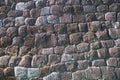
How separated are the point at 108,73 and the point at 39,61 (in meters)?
1.14

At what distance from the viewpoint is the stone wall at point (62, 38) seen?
16.7 feet

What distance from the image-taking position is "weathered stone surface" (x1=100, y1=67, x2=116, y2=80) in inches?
194

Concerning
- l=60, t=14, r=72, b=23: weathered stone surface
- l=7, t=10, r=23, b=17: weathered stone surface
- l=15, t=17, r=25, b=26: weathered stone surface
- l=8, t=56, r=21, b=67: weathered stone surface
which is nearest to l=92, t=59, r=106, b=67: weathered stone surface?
l=60, t=14, r=72, b=23: weathered stone surface

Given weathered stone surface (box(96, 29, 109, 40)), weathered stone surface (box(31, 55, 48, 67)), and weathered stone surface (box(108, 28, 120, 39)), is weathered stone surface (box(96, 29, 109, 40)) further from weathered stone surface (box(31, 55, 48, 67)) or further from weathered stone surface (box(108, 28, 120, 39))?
weathered stone surface (box(31, 55, 48, 67))

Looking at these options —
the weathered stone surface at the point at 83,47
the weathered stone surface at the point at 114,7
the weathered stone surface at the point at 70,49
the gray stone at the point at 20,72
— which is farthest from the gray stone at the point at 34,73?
the weathered stone surface at the point at 114,7

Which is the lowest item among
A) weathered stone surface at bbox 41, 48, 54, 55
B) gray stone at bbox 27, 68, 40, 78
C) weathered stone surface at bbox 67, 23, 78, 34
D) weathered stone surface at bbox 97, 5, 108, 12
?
gray stone at bbox 27, 68, 40, 78

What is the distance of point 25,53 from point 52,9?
931 mm

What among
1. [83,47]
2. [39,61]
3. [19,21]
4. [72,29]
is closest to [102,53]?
[83,47]

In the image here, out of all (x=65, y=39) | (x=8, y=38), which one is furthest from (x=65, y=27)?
(x=8, y=38)

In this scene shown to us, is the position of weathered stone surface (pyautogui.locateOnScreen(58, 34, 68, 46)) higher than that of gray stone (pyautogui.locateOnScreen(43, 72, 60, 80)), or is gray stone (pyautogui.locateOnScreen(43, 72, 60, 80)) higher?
weathered stone surface (pyautogui.locateOnScreen(58, 34, 68, 46))

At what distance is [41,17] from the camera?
18.5ft

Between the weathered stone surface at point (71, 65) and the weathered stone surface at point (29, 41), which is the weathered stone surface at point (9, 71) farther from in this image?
the weathered stone surface at point (71, 65)

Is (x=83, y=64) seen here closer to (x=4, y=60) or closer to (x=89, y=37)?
(x=89, y=37)

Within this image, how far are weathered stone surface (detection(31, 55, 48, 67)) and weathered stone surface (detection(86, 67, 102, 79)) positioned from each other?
2.41 ft
